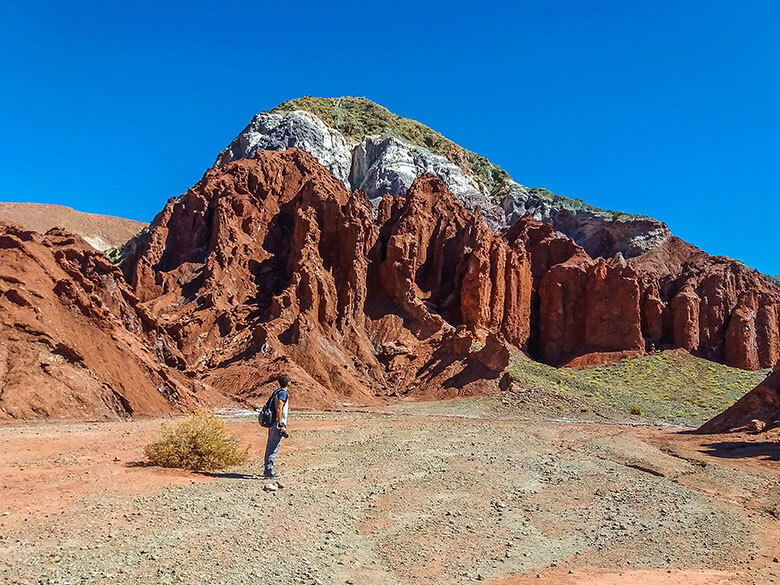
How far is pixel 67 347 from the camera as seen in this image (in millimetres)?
23688

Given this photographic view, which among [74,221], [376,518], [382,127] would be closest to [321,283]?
[376,518]

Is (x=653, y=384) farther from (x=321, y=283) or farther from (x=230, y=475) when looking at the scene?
(x=230, y=475)

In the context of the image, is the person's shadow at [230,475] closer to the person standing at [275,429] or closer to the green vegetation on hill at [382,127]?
the person standing at [275,429]

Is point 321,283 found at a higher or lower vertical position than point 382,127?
lower

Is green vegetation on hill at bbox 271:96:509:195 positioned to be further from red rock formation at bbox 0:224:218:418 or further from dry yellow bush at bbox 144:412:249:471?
dry yellow bush at bbox 144:412:249:471

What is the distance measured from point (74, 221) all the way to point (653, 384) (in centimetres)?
14761

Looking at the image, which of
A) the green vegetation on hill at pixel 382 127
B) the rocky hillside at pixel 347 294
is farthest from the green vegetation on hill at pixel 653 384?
the green vegetation on hill at pixel 382 127

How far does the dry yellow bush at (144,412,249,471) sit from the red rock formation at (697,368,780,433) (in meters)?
21.0

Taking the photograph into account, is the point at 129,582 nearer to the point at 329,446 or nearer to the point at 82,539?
the point at 82,539

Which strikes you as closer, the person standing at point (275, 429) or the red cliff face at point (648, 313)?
the person standing at point (275, 429)

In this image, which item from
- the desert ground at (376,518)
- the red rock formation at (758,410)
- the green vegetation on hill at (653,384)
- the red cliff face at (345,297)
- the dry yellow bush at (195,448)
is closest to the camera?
the desert ground at (376,518)

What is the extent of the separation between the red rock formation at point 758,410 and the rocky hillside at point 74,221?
450 ft

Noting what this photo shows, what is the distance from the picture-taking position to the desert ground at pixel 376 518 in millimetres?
7105

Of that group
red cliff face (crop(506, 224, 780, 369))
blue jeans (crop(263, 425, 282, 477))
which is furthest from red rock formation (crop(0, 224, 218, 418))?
red cliff face (crop(506, 224, 780, 369))
